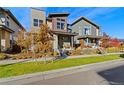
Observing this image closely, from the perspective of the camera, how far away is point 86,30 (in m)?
40.6

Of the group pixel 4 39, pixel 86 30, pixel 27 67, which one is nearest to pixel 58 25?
pixel 86 30

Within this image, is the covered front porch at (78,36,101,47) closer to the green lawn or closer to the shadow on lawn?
the green lawn

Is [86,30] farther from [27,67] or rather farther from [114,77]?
[114,77]

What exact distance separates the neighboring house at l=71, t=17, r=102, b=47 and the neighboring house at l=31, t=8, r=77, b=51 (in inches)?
248

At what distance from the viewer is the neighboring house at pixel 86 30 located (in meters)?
39.2

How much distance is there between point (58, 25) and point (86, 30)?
10115mm

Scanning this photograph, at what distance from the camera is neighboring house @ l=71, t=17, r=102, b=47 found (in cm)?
3919

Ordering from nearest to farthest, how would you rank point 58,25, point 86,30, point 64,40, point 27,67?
point 27,67
point 58,25
point 64,40
point 86,30

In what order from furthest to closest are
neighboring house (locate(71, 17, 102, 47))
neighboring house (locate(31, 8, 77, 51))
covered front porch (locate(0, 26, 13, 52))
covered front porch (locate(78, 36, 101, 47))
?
neighboring house (locate(71, 17, 102, 47)) → covered front porch (locate(78, 36, 101, 47)) → neighboring house (locate(31, 8, 77, 51)) → covered front porch (locate(0, 26, 13, 52))

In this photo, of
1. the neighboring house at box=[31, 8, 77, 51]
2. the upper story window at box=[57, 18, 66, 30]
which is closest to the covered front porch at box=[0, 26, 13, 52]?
the neighboring house at box=[31, 8, 77, 51]

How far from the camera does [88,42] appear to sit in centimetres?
3928

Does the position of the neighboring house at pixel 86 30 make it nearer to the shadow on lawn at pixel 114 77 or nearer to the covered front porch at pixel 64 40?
the covered front porch at pixel 64 40
